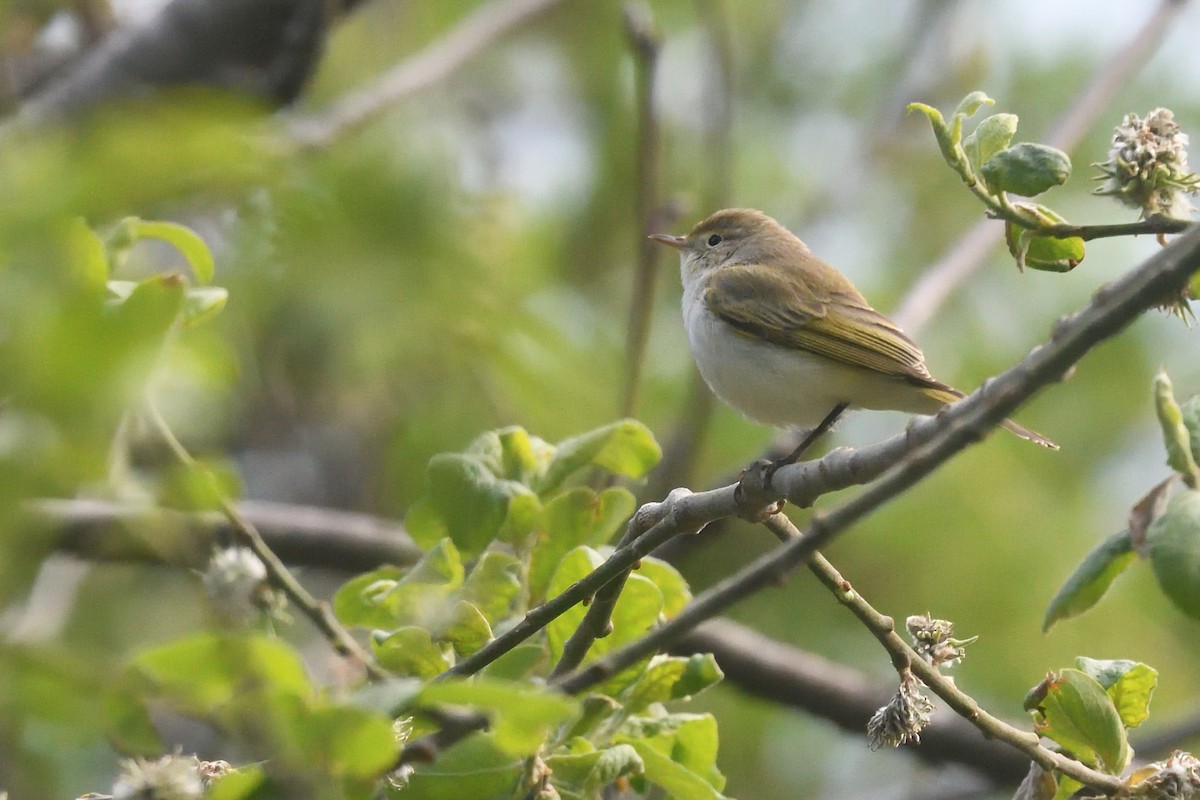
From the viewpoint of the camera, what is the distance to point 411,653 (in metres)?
1.75

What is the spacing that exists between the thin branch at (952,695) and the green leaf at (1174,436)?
0.50m

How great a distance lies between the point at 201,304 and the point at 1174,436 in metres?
1.28

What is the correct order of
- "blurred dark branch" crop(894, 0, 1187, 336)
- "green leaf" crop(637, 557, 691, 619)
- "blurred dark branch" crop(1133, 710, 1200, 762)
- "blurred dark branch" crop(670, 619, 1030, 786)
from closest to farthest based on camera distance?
"green leaf" crop(637, 557, 691, 619)
"blurred dark branch" crop(1133, 710, 1200, 762)
"blurred dark branch" crop(670, 619, 1030, 786)
"blurred dark branch" crop(894, 0, 1187, 336)

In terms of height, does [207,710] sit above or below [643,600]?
above

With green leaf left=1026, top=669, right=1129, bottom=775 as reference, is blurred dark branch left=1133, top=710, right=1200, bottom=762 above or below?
below

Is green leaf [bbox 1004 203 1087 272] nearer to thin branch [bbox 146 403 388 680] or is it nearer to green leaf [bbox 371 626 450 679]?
green leaf [bbox 371 626 450 679]

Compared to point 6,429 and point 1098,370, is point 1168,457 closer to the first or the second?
point 6,429

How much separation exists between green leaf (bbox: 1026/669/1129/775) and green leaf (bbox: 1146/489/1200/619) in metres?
0.49

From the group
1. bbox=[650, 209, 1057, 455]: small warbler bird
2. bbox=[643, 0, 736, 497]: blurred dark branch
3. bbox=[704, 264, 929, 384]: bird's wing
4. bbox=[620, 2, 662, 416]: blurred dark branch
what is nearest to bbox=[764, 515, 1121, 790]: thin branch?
bbox=[650, 209, 1057, 455]: small warbler bird

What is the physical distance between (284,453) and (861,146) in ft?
11.2

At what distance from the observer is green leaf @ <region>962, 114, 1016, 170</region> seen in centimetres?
154

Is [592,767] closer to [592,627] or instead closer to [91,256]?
[592,627]

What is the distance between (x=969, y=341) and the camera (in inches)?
216

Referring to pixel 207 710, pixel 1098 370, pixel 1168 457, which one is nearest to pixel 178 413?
pixel 207 710
